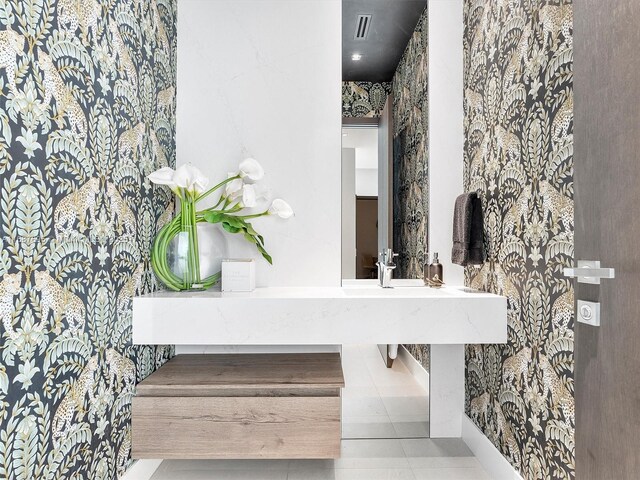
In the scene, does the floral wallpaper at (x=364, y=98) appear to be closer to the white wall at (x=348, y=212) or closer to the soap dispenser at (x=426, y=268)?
the white wall at (x=348, y=212)

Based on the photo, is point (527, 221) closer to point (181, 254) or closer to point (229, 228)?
point (229, 228)

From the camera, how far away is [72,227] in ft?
4.32

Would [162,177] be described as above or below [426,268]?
above

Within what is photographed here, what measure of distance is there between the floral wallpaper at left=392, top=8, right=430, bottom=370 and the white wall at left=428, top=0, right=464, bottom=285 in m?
0.03

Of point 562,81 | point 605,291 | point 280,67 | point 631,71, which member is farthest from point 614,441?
point 280,67

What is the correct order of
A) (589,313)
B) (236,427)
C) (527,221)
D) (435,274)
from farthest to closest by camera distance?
(435,274) → (236,427) → (527,221) → (589,313)

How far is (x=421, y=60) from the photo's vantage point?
2.30 metres

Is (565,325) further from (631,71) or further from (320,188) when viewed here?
(320,188)

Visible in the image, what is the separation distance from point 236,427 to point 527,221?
1.42 m

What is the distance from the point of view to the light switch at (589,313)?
1.12 metres

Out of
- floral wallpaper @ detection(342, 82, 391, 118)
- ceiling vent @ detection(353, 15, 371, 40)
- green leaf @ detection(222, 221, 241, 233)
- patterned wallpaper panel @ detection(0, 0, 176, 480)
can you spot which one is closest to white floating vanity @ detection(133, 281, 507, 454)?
patterned wallpaper panel @ detection(0, 0, 176, 480)

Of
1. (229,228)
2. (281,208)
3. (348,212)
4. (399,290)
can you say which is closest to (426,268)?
(399,290)

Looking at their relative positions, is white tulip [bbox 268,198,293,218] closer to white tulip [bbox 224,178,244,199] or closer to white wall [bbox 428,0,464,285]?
white tulip [bbox 224,178,244,199]

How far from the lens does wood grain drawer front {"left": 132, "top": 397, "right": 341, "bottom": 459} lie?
5.63 feet
